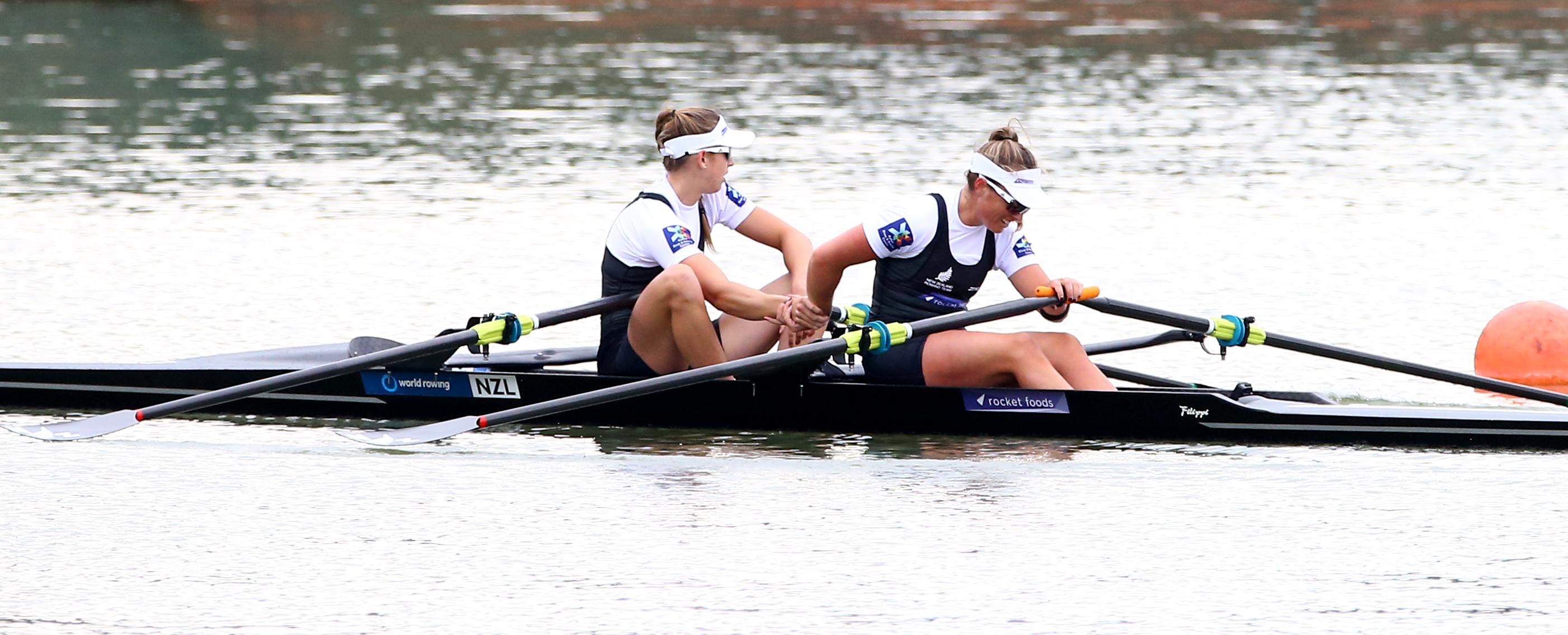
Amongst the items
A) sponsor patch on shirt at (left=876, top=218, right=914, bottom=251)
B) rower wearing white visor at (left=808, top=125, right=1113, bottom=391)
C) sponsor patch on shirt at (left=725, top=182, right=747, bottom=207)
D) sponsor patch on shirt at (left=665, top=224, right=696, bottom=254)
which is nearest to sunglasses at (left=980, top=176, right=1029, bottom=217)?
rower wearing white visor at (left=808, top=125, right=1113, bottom=391)

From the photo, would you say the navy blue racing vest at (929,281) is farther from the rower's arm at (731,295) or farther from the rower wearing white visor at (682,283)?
the rower's arm at (731,295)

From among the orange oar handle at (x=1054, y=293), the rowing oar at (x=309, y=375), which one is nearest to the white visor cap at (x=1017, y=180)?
the orange oar handle at (x=1054, y=293)

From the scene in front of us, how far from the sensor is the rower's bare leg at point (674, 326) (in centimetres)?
633

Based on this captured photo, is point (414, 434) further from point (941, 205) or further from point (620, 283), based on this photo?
point (941, 205)

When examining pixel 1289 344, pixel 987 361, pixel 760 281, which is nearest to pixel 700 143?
pixel 987 361

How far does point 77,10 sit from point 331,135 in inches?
706

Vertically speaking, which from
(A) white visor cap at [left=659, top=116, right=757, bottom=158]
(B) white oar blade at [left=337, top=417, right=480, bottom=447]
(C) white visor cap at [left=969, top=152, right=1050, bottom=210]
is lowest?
(B) white oar blade at [left=337, top=417, right=480, bottom=447]

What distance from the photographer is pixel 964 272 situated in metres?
6.35

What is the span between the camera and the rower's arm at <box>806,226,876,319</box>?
6.25m

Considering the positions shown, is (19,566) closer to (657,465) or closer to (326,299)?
(657,465)

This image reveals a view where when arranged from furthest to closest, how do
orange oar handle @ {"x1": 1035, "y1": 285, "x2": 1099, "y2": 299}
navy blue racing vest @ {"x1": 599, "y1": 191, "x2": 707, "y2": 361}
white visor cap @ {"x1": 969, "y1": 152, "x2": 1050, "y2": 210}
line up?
navy blue racing vest @ {"x1": 599, "y1": 191, "x2": 707, "y2": 361}
orange oar handle @ {"x1": 1035, "y1": 285, "x2": 1099, "y2": 299}
white visor cap @ {"x1": 969, "y1": 152, "x2": 1050, "y2": 210}

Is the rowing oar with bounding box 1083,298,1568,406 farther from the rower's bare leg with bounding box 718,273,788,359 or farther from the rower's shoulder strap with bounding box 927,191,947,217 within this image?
the rower's bare leg with bounding box 718,273,788,359

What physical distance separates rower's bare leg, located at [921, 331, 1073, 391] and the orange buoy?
2.07 m

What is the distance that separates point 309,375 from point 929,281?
6.67 ft
